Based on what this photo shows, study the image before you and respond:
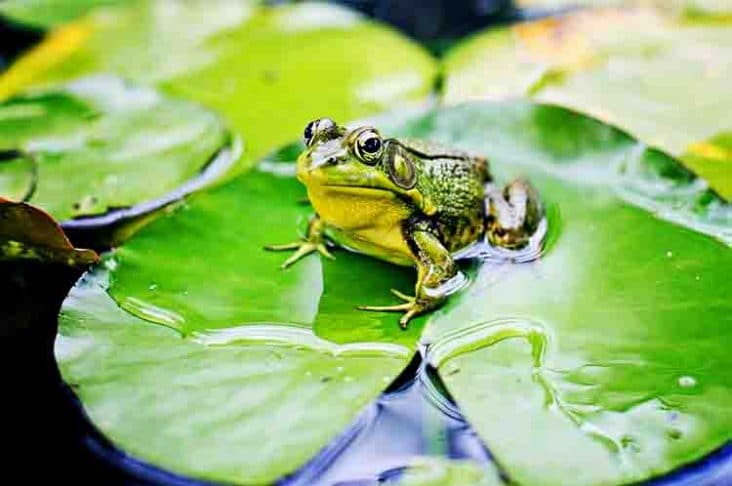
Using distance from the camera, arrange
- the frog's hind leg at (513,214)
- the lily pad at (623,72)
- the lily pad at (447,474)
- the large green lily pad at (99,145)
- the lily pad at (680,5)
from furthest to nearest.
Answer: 1. the lily pad at (680,5)
2. the lily pad at (623,72)
3. the large green lily pad at (99,145)
4. the frog's hind leg at (513,214)
5. the lily pad at (447,474)

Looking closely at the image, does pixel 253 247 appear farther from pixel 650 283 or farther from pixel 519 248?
pixel 650 283

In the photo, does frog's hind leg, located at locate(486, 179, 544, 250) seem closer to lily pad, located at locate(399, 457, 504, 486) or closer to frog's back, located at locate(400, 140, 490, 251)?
frog's back, located at locate(400, 140, 490, 251)

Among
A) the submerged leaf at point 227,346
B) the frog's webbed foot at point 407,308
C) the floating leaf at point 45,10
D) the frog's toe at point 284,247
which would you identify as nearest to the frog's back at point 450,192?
the submerged leaf at point 227,346

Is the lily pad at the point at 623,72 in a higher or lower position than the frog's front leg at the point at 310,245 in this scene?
higher

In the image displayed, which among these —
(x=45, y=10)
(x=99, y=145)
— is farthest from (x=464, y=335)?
(x=45, y=10)

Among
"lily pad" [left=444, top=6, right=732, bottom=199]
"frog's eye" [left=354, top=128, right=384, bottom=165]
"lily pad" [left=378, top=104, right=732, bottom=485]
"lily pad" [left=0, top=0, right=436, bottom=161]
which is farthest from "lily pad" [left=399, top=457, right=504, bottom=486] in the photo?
"lily pad" [left=0, top=0, right=436, bottom=161]

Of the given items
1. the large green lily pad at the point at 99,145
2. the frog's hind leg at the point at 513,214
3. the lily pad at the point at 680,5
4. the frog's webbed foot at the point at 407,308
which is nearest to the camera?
the frog's webbed foot at the point at 407,308

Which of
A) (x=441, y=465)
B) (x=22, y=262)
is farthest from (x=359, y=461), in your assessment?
(x=22, y=262)

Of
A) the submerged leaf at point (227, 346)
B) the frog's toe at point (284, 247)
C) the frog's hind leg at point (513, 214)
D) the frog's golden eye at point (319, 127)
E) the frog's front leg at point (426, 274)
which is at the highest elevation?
the frog's golden eye at point (319, 127)

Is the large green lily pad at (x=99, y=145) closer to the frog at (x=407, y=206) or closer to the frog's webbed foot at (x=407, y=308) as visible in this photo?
the frog at (x=407, y=206)
